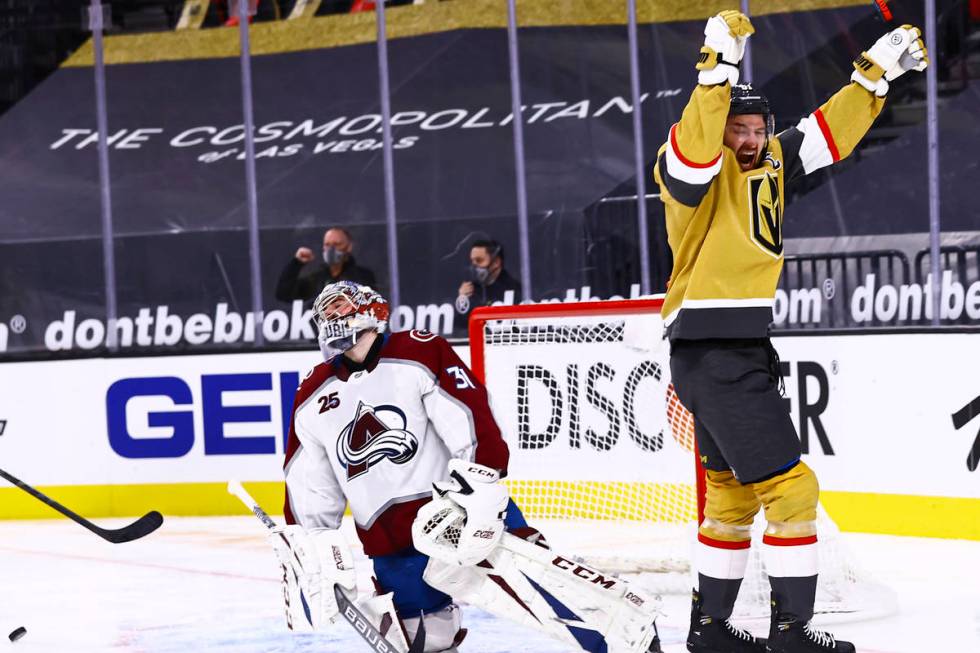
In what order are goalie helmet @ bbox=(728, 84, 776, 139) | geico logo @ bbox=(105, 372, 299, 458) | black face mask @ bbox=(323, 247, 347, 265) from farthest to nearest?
black face mask @ bbox=(323, 247, 347, 265) < geico logo @ bbox=(105, 372, 299, 458) < goalie helmet @ bbox=(728, 84, 776, 139)

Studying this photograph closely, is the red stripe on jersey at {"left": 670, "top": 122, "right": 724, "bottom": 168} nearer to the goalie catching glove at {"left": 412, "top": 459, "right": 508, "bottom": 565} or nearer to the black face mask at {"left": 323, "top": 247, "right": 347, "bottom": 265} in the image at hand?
the goalie catching glove at {"left": 412, "top": 459, "right": 508, "bottom": 565}

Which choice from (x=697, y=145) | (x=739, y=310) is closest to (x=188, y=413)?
(x=739, y=310)

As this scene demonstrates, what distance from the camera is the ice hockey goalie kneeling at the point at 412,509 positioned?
2654 mm

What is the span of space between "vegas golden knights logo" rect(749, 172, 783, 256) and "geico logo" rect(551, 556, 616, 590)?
700mm

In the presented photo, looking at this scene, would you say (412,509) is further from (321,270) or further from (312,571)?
(321,270)

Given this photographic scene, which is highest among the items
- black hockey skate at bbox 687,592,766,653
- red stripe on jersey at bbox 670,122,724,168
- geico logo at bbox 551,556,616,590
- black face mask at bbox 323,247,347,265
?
red stripe on jersey at bbox 670,122,724,168

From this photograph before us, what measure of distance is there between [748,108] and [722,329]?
0.42 meters

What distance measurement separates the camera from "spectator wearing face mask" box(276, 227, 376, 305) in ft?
21.9

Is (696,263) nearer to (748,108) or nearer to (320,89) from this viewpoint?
(748,108)

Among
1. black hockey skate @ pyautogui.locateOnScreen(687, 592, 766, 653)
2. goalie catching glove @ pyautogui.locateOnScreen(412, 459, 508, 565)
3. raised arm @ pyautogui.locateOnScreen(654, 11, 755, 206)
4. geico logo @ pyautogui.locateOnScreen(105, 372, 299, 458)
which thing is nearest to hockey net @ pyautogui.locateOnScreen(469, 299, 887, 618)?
black hockey skate @ pyautogui.locateOnScreen(687, 592, 766, 653)

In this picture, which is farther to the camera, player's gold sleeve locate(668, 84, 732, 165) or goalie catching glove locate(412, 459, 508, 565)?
player's gold sleeve locate(668, 84, 732, 165)

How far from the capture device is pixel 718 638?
300cm

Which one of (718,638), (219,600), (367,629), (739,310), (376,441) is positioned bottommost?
(219,600)

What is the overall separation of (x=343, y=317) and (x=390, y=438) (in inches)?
9.3
